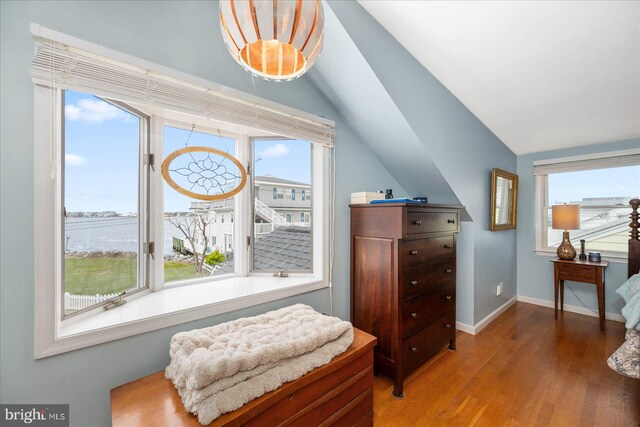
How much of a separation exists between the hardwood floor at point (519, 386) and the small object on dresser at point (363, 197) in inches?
52.6

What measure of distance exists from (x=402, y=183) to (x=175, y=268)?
2.12 m

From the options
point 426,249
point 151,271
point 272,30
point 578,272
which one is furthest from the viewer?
point 578,272

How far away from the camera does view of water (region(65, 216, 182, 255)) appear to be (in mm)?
1203

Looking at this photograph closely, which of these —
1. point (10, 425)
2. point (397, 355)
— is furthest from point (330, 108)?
point (10, 425)

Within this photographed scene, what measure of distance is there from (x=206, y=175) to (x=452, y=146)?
6.77 ft

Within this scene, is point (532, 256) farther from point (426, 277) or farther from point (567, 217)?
point (426, 277)

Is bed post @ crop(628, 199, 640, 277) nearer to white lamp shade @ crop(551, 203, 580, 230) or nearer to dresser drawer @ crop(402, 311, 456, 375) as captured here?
white lamp shade @ crop(551, 203, 580, 230)

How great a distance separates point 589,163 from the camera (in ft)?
9.89

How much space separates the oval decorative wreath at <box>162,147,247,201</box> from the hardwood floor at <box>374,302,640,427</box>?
67.1 inches

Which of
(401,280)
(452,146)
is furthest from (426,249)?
(452,146)

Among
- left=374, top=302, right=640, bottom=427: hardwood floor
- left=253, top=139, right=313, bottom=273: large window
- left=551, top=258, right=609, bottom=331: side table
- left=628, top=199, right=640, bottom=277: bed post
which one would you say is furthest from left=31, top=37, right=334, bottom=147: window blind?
left=551, top=258, right=609, bottom=331: side table

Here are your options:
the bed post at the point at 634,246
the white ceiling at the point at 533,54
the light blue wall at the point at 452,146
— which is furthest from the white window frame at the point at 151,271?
the bed post at the point at 634,246

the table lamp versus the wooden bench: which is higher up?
the table lamp

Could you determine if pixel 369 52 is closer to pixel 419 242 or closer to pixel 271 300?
pixel 419 242
